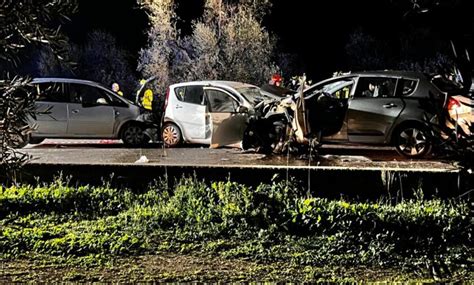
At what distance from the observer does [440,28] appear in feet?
8.49

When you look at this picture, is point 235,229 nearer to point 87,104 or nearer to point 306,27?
point 87,104

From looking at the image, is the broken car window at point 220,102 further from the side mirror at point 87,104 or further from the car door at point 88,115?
the side mirror at point 87,104

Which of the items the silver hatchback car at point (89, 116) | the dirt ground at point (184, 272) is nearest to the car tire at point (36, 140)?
the silver hatchback car at point (89, 116)

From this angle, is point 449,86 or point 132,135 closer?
point 449,86

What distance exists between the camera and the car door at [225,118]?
44.4ft

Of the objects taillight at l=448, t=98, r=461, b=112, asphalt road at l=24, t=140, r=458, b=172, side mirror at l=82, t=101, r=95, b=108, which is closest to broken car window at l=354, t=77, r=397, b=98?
asphalt road at l=24, t=140, r=458, b=172

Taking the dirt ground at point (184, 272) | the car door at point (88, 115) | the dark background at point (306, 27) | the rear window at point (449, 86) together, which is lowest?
the dirt ground at point (184, 272)

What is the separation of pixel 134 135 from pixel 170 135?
1164 mm

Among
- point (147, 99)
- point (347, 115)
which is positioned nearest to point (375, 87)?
point (347, 115)

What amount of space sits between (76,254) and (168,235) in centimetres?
101

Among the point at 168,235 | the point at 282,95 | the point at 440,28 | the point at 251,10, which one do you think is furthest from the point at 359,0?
the point at 440,28

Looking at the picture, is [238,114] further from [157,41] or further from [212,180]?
[157,41]

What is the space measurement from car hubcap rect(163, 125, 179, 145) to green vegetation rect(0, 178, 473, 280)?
695cm

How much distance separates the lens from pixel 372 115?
12641mm
